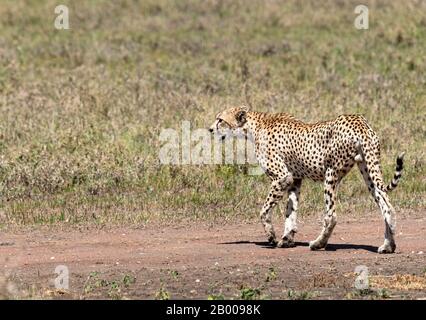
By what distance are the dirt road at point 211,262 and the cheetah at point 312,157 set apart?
352mm

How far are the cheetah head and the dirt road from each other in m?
1.07

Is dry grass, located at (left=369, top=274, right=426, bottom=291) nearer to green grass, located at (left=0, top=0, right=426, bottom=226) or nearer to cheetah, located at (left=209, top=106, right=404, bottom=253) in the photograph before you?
cheetah, located at (left=209, top=106, right=404, bottom=253)

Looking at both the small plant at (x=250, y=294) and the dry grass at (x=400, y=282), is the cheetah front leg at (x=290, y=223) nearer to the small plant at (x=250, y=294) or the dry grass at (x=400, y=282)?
the dry grass at (x=400, y=282)

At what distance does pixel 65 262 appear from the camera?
1107 cm

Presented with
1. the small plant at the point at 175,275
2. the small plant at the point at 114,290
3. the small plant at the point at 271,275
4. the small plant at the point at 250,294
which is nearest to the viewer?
the small plant at the point at 250,294

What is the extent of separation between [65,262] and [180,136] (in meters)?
5.17

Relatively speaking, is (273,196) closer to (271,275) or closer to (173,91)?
(271,275)

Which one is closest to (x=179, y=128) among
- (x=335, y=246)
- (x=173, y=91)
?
(x=173, y=91)

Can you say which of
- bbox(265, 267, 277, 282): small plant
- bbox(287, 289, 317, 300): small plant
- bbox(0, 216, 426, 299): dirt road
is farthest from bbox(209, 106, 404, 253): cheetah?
bbox(287, 289, 317, 300): small plant

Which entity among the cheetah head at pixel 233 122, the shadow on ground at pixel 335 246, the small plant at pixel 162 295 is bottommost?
the shadow on ground at pixel 335 246

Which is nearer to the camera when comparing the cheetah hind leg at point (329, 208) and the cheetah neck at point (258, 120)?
the cheetah hind leg at point (329, 208)

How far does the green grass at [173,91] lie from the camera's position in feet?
46.2

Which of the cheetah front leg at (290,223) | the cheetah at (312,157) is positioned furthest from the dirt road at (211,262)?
the cheetah at (312,157)
